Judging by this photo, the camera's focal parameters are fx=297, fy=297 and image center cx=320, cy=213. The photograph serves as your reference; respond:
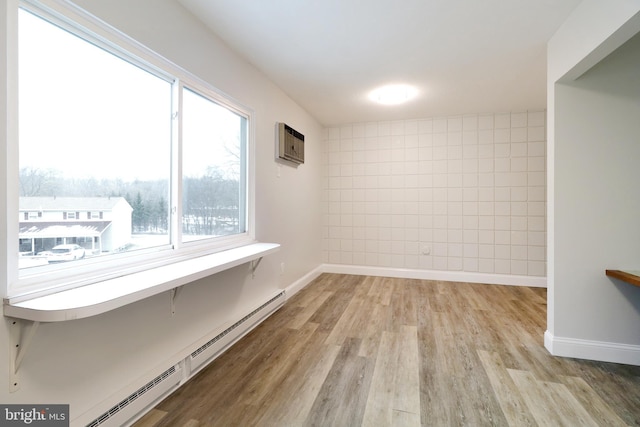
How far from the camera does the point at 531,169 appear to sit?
412 cm

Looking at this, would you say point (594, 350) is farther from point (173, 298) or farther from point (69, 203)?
point (69, 203)

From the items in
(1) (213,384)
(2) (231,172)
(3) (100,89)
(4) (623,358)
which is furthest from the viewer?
(2) (231,172)

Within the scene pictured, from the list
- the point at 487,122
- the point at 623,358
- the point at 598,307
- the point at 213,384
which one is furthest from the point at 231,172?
the point at 487,122

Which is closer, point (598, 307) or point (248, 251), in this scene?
point (598, 307)

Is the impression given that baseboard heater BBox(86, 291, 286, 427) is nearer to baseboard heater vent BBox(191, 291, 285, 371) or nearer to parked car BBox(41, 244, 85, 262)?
baseboard heater vent BBox(191, 291, 285, 371)

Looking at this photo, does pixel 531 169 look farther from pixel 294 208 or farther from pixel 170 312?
pixel 170 312

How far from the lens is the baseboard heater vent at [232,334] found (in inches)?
78.0

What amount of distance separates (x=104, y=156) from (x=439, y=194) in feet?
13.6

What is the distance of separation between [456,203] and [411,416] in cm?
346

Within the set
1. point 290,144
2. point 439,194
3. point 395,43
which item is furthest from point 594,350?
point 290,144

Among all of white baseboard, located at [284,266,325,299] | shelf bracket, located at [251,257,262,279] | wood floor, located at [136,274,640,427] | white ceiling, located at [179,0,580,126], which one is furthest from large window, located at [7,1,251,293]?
white baseboard, located at [284,266,325,299]

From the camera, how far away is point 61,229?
140cm

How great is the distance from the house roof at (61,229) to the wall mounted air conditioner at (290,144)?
2.05m

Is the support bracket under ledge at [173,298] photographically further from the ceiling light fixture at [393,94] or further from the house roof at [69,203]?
the ceiling light fixture at [393,94]
